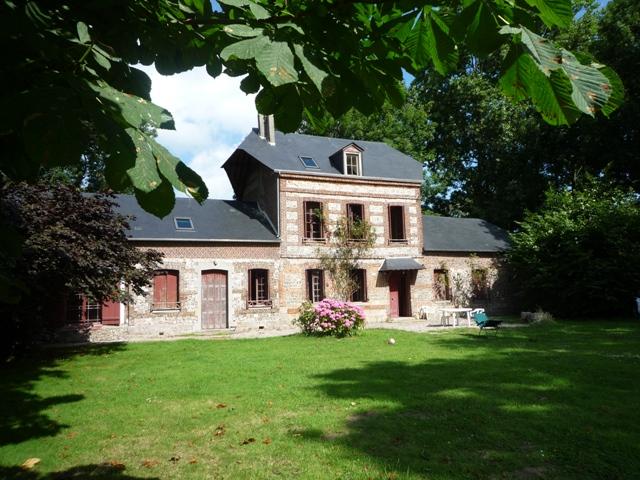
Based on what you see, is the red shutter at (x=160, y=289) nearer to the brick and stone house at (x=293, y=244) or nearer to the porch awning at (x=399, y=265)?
the brick and stone house at (x=293, y=244)

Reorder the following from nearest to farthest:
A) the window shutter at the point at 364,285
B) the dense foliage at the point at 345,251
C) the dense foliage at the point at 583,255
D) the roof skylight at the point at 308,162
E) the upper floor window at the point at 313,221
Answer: the dense foliage at the point at 583,255, the dense foliage at the point at 345,251, the upper floor window at the point at 313,221, the window shutter at the point at 364,285, the roof skylight at the point at 308,162

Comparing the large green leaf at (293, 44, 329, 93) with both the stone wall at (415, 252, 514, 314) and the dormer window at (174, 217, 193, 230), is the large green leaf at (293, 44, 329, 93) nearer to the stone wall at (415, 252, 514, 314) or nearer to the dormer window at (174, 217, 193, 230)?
the dormer window at (174, 217, 193, 230)

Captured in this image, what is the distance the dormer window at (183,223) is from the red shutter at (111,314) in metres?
3.56

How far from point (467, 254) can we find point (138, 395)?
1769 centimetres

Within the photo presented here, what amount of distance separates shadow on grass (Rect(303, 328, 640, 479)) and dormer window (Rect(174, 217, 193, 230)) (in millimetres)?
10921

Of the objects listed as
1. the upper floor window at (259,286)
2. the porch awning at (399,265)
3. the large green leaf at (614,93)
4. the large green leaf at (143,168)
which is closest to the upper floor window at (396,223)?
the porch awning at (399,265)

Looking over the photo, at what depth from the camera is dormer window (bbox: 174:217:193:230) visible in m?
17.5

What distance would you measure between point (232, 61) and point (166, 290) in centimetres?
1611

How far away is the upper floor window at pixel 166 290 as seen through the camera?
1672 centimetres

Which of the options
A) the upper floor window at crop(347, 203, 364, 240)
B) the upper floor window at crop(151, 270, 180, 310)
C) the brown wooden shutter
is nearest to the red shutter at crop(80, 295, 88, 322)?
the upper floor window at crop(151, 270, 180, 310)

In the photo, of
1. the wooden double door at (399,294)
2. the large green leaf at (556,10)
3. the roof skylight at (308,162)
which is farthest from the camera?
the wooden double door at (399,294)

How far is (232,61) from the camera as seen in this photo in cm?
187

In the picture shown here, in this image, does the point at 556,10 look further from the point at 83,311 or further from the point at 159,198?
the point at 83,311

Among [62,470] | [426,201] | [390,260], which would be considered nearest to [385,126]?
[426,201]
